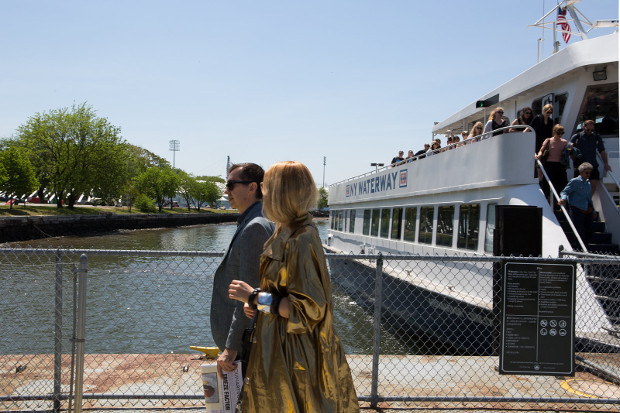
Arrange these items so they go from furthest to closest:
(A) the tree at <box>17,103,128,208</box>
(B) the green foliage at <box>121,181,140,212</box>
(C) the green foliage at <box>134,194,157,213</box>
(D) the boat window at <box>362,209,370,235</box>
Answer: (B) the green foliage at <box>121,181,140,212</box> < (C) the green foliage at <box>134,194,157,213</box> < (A) the tree at <box>17,103,128,208</box> < (D) the boat window at <box>362,209,370,235</box>

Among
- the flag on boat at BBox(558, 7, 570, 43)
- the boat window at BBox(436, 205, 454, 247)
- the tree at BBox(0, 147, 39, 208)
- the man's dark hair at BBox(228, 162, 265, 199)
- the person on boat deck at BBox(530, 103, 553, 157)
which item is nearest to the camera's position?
the man's dark hair at BBox(228, 162, 265, 199)

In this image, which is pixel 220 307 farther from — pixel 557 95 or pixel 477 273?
pixel 557 95

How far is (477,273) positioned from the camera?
895cm

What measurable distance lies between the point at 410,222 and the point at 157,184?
73635 millimetres

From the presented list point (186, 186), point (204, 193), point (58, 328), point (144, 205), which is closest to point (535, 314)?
point (58, 328)

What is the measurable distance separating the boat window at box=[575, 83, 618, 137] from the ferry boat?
19mm

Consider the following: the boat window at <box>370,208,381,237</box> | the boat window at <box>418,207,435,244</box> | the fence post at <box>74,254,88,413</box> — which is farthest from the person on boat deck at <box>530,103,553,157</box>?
the fence post at <box>74,254,88,413</box>

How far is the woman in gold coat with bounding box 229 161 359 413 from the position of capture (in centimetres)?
233

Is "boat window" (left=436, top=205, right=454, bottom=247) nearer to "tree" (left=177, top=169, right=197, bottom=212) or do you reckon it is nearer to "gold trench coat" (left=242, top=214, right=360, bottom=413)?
"gold trench coat" (left=242, top=214, right=360, bottom=413)

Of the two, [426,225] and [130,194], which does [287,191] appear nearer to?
[426,225]

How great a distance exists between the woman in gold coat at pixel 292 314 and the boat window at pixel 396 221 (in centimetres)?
1099

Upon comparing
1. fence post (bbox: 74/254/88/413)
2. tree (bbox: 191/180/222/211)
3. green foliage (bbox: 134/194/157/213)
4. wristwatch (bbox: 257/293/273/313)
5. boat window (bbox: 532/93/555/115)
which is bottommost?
fence post (bbox: 74/254/88/413)

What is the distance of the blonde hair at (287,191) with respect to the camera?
2.39 metres

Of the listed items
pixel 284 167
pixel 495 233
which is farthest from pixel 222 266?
pixel 495 233
